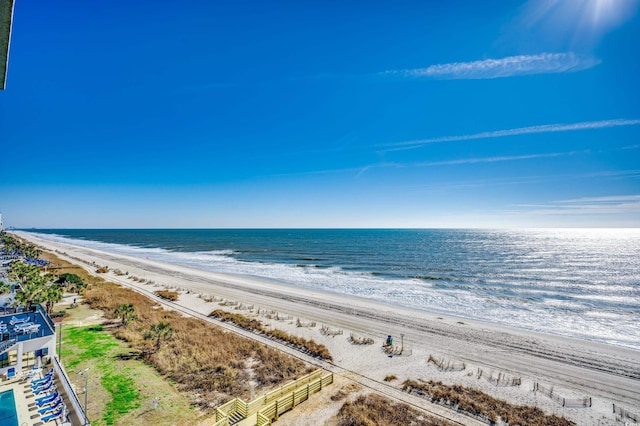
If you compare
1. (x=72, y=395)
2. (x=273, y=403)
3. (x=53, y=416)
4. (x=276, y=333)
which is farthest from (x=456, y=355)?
(x=53, y=416)

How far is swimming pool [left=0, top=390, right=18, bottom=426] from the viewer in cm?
1530

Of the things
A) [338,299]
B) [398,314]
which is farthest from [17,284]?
[398,314]

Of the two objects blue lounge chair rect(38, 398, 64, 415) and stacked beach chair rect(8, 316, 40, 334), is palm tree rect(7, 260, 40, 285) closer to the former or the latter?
stacked beach chair rect(8, 316, 40, 334)

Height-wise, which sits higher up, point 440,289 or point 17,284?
point 17,284

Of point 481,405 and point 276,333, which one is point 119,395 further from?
point 481,405

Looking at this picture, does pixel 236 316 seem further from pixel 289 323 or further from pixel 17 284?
pixel 17 284

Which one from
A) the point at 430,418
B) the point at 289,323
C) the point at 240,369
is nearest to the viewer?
the point at 430,418

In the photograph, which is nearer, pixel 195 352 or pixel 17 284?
pixel 195 352

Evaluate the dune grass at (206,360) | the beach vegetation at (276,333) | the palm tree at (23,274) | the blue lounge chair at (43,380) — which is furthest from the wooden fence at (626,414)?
the palm tree at (23,274)

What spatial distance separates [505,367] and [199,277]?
5408cm

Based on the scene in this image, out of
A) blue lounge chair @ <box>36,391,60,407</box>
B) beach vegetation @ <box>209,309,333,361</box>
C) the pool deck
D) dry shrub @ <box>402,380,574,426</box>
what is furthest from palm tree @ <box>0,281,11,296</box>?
dry shrub @ <box>402,380,574,426</box>

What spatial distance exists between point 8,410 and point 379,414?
19.4 meters

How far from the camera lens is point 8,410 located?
16.2 meters

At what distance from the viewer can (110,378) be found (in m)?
20.6
